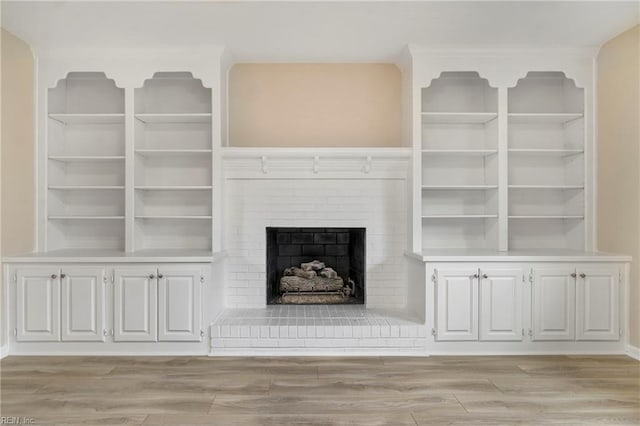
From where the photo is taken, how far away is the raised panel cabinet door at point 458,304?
3484 millimetres

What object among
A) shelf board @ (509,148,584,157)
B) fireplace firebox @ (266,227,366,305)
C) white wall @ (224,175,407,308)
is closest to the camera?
shelf board @ (509,148,584,157)

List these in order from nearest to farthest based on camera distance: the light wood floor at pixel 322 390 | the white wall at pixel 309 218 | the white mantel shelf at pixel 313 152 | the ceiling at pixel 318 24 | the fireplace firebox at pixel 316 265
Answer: the light wood floor at pixel 322 390 → the ceiling at pixel 318 24 → the white mantel shelf at pixel 313 152 → the white wall at pixel 309 218 → the fireplace firebox at pixel 316 265

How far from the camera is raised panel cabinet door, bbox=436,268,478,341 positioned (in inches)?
137

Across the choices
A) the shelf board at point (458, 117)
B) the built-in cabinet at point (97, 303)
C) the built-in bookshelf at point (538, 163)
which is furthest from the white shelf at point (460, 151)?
the built-in cabinet at point (97, 303)

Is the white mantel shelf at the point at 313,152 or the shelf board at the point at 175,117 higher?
the shelf board at the point at 175,117

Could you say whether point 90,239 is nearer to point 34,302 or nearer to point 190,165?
point 34,302

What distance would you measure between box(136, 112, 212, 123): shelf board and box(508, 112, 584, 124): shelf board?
281 cm

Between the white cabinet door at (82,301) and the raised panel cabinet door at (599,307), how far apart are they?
153 inches

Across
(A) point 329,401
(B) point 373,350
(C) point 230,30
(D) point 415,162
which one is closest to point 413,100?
(D) point 415,162

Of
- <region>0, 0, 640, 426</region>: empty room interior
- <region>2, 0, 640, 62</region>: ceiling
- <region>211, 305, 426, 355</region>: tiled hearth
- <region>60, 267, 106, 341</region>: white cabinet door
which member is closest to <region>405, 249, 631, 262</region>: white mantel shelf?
<region>0, 0, 640, 426</region>: empty room interior

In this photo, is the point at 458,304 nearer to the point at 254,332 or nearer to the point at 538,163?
the point at 254,332

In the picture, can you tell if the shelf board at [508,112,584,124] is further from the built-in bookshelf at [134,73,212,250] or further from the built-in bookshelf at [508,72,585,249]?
the built-in bookshelf at [134,73,212,250]

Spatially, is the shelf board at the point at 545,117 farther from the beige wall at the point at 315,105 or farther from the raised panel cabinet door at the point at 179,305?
the raised panel cabinet door at the point at 179,305

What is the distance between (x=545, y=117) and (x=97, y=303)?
4.29 meters
